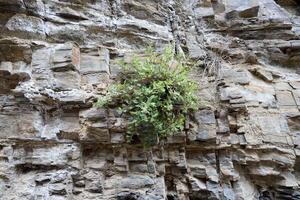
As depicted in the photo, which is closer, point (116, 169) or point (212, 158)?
point (116, 169)

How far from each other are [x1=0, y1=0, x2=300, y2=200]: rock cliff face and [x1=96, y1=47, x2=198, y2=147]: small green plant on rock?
15cm

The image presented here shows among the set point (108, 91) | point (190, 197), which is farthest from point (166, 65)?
point (190, 197)

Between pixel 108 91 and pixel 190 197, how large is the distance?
1455mm

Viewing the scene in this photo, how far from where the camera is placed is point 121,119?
316cm

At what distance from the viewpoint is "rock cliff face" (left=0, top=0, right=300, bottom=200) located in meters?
3.01

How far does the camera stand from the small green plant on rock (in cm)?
310

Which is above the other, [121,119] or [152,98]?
[152,98]

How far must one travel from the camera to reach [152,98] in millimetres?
3141

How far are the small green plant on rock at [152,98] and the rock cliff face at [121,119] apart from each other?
148 millimetres

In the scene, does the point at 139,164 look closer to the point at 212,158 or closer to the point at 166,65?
the point at 212,158

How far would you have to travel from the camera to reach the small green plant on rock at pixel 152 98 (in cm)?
310

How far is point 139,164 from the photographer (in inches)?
124

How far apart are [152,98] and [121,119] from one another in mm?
386

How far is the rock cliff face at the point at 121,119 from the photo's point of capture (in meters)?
3.01
